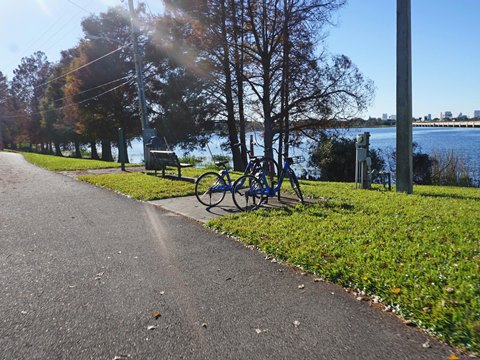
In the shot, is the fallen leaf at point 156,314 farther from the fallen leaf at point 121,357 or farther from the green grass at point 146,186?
the green grass at point 146,186

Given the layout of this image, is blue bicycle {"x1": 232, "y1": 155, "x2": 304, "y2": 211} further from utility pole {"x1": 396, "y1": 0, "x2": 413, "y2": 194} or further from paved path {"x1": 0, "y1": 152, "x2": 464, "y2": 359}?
utility pole {"x1": 396, "y1": 0, "x2": 413, "y2": 194}

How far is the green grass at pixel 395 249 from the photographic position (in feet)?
10.6

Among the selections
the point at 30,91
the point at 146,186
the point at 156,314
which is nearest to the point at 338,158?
the point at 146,186

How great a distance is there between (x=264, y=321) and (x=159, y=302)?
1.00 metres

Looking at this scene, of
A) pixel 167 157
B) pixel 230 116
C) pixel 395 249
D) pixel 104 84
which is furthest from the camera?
pixel 104 84

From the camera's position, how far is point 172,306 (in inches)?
139

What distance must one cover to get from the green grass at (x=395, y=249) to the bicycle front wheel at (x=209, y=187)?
119 cm

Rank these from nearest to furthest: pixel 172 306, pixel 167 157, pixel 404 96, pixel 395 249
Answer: pixel 172 306
pixel 395 249
pixel 404 96
pixel 167 157

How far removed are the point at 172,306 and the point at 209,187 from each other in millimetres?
4606

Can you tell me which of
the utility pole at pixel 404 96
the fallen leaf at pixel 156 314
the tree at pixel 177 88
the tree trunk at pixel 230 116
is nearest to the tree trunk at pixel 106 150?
the tree at pixel 177 88

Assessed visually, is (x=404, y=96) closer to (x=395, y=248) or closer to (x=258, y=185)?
(x=258, y=185)

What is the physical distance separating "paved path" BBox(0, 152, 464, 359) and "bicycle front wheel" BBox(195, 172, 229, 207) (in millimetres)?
2037

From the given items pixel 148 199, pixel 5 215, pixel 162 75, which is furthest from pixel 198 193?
pixel 162 75

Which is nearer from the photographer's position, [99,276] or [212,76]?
[99,276]
